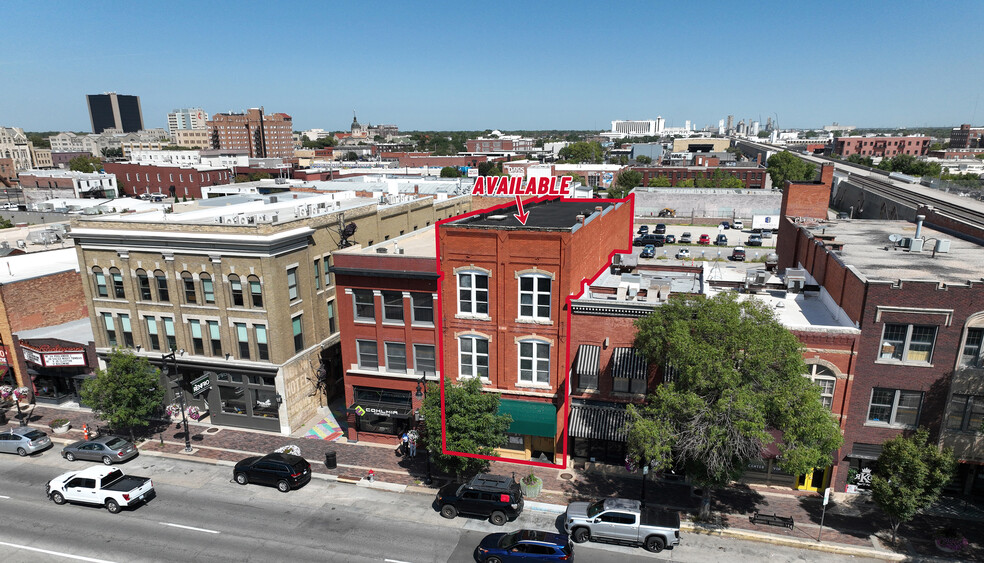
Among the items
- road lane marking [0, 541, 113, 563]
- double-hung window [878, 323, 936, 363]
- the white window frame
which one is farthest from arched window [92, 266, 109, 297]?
double-hung window [878, 323, 936, 363]

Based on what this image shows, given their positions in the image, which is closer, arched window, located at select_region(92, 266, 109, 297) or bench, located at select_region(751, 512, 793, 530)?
bench, located at select_region(751, 512, 793, 530)

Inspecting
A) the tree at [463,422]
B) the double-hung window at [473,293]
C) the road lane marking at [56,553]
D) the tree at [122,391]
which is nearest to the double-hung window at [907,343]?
the tree at [463,422]

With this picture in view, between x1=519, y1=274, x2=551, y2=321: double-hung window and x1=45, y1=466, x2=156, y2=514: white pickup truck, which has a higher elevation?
x1=519, y1=274, x2=551, y2=321: double-hung window

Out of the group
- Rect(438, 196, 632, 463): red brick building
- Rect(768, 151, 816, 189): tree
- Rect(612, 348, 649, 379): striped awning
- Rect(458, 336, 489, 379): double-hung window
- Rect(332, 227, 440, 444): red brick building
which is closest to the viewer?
Rect(612, 348, 649, 379): striped awning

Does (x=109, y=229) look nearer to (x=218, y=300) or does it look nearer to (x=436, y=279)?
(x=218, y=300)

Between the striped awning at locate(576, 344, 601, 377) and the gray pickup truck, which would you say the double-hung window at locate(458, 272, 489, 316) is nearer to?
A: the striped awning at locate(576, 344, 601, 377)

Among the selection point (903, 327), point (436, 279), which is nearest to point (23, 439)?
point (436, 279)
